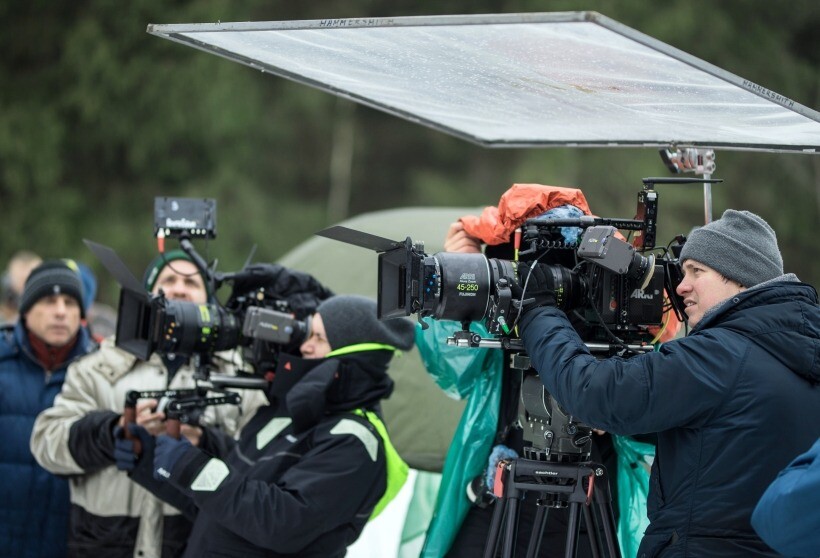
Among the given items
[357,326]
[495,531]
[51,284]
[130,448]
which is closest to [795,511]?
[495,531]

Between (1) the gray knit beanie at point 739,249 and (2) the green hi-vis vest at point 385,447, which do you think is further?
(2) the green hi-vis vest at point 385,447

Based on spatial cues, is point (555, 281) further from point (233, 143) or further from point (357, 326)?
point (233, 143)

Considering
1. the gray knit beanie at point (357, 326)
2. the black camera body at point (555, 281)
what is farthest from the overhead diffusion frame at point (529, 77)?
the gray knit beanie at point (357, 326)

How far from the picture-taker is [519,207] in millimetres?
2912

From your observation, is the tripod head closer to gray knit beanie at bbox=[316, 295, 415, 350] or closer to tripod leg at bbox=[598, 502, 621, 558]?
tripod leg at bbox=[598, 502, 621, 558]

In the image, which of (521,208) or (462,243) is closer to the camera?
(521,208)

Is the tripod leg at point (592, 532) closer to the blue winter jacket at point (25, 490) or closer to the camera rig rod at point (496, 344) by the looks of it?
the camera rig rod at point (496, 344)

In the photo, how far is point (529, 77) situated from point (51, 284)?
2189 mm

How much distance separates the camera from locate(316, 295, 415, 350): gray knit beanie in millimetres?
3215

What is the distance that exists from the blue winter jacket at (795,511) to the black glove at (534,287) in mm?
703

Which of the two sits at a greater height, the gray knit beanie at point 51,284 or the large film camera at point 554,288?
the large film camera at point 554,288

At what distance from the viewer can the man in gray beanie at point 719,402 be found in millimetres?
2260

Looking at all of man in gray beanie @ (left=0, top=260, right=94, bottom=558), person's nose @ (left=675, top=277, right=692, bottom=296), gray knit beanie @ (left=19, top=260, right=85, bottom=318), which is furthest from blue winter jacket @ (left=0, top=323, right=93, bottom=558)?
person's nose @ (left=675, top=277, right=692, bottom=296)

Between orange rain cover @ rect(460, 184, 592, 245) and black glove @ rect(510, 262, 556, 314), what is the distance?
0.33m
